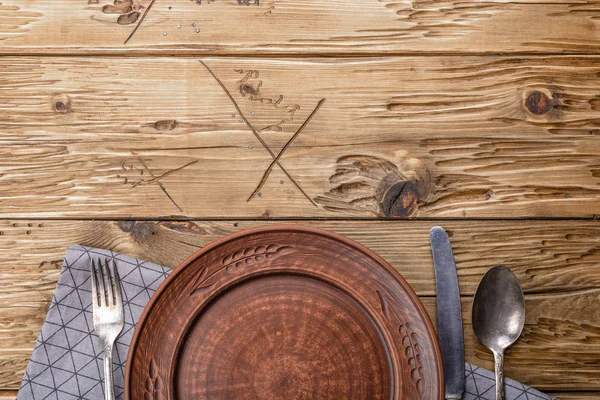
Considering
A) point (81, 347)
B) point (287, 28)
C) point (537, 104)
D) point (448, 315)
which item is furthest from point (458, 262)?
point (81, 347)

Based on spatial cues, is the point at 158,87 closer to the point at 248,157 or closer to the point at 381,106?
the point at 248,157

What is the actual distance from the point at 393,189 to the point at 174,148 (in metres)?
0.34

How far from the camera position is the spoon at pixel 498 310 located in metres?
0.74

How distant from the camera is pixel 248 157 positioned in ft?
2.62

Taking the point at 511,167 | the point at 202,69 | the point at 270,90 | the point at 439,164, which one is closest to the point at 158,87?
the point at 202,69

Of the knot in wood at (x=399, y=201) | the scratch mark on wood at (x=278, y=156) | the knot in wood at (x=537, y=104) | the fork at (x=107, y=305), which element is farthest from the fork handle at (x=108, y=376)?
the knot in wood at (x=537, y=104)

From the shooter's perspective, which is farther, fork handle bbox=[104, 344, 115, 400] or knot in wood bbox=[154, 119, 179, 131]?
knot in wood bbox=[154, 119, 179, 131]

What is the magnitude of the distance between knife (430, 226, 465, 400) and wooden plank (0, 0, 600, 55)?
306mm

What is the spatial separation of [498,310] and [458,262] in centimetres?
9

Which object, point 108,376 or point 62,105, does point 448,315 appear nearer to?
point 108,376

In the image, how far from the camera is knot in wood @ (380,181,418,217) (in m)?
0.80

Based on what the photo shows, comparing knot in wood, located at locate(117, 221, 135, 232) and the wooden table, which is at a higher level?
the wooden table

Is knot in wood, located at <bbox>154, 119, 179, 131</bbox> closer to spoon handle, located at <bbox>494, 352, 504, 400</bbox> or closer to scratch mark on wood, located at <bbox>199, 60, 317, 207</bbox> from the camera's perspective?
scratch mark on wood, located at <bbox>199, 60, 317, 207</bbox>

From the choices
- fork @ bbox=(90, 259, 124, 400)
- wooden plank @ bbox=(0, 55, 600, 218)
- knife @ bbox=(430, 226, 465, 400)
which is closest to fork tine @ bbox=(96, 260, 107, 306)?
fork @ bbox=(90, 259, 124, 400)
